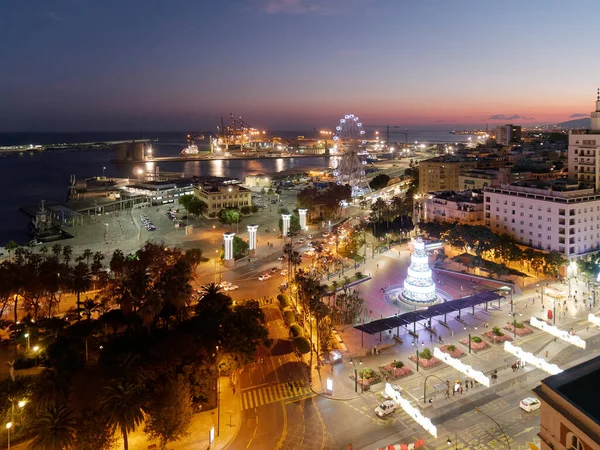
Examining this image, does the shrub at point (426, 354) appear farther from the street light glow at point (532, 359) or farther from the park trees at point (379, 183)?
the park trees at point (379, 183)

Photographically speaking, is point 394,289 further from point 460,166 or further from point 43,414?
point 460,166

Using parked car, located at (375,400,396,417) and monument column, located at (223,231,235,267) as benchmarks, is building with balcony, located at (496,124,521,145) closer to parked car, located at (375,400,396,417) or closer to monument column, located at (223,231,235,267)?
monument column, located at (223,231,235,267)

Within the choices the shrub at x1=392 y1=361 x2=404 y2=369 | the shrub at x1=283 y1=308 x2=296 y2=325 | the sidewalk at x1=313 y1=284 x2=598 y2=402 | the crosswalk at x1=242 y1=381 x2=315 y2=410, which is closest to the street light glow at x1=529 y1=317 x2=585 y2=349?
the sidewalk at x1=313 y1=284 x2=598 y2=402

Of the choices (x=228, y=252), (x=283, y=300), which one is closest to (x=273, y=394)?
(x=283, y=300)

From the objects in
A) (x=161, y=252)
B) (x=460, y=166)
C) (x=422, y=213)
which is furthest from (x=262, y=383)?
(x=460, y=166)

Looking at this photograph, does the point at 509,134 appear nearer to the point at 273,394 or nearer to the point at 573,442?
the point at 273,394

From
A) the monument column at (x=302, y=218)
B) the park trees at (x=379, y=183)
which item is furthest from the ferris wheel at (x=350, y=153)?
the monument column at (x=302, y=218)
